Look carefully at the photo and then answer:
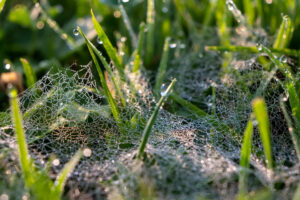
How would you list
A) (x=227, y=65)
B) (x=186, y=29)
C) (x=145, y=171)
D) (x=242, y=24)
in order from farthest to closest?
1. (x=186, y=29)
2. (x=242, y=24)
3. (x=227, y=65)
4. (x=145, y=171)

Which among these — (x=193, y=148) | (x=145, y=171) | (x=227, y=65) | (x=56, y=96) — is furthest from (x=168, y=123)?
(x=227, y=65)

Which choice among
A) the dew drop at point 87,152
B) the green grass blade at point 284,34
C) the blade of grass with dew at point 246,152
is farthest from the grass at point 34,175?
the green grass blade at point 284,34

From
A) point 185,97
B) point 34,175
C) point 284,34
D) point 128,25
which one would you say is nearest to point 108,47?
point 185,97

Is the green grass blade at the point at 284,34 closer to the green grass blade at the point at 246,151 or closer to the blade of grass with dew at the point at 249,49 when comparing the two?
the blade of grass with dew at the point at 249,49

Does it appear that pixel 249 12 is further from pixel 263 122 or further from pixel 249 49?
pixel 263 122

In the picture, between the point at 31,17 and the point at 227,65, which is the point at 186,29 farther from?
the point at 31,17

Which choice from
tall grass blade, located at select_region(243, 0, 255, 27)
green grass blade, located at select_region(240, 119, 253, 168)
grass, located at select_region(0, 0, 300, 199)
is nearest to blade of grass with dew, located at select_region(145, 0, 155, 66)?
grass, located at select_region(0, 0, 300, 199)
